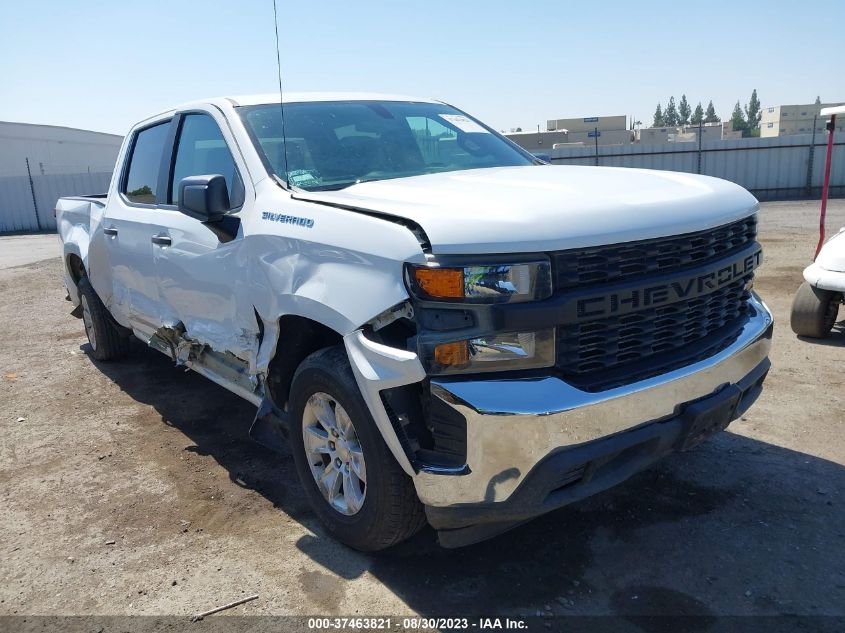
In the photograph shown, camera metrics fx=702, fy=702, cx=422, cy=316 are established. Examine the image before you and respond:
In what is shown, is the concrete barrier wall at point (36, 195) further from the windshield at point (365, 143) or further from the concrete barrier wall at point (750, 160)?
the windshield at point (365, 143)

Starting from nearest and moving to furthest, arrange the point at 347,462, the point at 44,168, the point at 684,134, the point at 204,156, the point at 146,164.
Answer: the point at 347,462 → the point at 204,156 → the point at 146,164 → the point at 684,134 → the point at 44,168

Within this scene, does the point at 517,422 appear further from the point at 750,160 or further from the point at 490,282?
the point at 750,160

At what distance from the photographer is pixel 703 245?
2754 millimetres

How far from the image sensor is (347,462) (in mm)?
2941

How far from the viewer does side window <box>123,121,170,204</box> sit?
4586 mm

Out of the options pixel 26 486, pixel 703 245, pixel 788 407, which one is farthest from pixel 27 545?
pixel 788 407

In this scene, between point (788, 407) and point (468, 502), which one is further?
point (788, 407)

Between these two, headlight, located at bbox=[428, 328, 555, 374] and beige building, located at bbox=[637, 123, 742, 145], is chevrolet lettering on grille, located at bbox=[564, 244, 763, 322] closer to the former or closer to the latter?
headlight, located at bbox=[428, 328, 555, 374]

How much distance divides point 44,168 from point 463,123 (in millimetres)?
37880

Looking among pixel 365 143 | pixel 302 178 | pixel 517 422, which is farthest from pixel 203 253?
pixel 517 422

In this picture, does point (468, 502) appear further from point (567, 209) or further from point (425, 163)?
point (425, 163)

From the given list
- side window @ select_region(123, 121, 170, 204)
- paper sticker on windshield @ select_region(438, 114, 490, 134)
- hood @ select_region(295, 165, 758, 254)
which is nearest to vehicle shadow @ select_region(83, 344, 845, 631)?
hood @ select_region(295, 165, 758, 254)

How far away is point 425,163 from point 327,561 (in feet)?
6.64

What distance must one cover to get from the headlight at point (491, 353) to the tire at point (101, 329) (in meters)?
4.56
